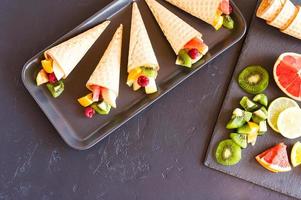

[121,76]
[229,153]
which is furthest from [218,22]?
[229,153]

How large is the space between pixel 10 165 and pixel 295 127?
1807 mm

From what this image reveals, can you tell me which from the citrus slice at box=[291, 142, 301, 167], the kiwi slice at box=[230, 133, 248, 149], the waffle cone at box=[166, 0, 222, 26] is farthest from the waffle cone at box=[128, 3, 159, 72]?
the citrus slice at box=[291, 142, 301, 167]

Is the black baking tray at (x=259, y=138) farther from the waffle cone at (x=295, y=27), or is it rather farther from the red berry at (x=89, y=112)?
the red berry at (x=89, y=112)

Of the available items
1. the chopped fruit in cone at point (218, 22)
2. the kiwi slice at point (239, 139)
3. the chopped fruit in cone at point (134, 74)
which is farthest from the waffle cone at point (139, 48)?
the kiwi slice at point (239, 139)

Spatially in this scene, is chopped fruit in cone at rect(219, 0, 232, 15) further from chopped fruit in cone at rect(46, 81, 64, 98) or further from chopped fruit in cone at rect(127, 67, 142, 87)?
chopped fruit in cone at rect(46, 81, 64, 98)

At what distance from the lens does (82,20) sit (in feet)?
10.2

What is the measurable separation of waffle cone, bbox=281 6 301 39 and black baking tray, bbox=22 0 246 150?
28 centimetres

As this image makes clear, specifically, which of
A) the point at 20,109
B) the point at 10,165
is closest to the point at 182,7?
the point at 20,109

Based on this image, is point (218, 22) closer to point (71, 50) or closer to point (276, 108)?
point (276, 108)

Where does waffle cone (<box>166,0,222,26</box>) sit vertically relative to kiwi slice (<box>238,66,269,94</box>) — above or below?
above

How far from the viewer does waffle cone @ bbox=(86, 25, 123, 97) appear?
2.87 meters

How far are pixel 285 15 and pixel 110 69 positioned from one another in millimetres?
1140

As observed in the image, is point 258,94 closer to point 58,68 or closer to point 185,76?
point 185,76

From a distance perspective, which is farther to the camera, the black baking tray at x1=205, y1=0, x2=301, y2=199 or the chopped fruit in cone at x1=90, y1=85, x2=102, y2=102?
the black baking tray at x1=205, y1=0, x2=301, y2=199
